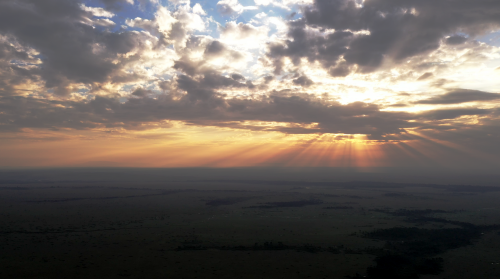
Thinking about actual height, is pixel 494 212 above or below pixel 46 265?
below

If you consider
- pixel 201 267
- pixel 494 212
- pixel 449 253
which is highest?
pixel 201 267

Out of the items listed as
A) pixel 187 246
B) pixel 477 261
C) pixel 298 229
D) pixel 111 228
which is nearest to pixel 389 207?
pixel 298 229

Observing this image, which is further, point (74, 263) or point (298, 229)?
point (298, 229)

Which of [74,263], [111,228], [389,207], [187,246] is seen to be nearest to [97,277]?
[74,263]

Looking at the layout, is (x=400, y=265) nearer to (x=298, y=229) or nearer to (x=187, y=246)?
(x=298, y=229)

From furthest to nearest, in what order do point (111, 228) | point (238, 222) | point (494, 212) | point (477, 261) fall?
point (494, 212) < point (238, 222) < point (111, 228) < point (477, 261)

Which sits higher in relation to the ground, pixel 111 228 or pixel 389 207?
pixel 111 228

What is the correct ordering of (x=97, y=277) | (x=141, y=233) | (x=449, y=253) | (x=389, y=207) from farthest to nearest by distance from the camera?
1. (x=389, y=207)
2. (x=141, y=233)
3. (x=449, y=253)
4. (x=97, y=277)

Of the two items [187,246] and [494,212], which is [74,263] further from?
[494,212]

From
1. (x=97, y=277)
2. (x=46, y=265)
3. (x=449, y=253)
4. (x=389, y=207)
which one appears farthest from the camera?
(x=389, y=207)

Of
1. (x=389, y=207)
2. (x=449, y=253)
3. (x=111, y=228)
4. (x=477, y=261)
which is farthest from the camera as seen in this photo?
(x=389, y=207)
